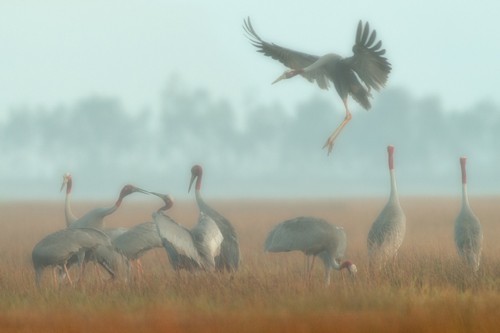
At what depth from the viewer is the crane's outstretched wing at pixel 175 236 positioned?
9.12m

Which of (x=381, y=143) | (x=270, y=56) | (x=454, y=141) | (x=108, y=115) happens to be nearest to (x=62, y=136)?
(x=108, y=115)

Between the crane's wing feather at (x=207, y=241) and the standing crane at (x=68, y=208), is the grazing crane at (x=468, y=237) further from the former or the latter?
the standing crane at (x=68, y=208)

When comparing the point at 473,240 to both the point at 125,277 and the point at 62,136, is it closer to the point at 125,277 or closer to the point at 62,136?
the point at 125,277

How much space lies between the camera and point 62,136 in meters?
83.7

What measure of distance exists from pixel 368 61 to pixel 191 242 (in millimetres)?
2659

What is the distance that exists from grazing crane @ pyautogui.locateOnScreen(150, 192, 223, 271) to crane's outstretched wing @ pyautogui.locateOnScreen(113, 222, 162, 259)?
320mm

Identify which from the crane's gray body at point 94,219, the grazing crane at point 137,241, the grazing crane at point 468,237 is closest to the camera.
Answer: the grazing crane at point 137,241

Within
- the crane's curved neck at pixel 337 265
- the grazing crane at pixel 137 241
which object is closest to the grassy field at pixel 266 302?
the crane's curved neck at pixel 337 265

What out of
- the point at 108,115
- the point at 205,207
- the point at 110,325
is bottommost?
the point at 110,325

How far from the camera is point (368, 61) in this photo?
1051 centimetres

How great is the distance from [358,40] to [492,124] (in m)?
77.8

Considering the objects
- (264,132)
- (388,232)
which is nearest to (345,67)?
(388,232)

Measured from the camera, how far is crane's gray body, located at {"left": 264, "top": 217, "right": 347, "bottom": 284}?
374 inches

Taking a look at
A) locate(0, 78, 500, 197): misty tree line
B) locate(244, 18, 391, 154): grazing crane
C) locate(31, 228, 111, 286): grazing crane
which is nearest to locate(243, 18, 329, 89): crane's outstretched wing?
locate(244, 18, 391, 154): grazing crane
